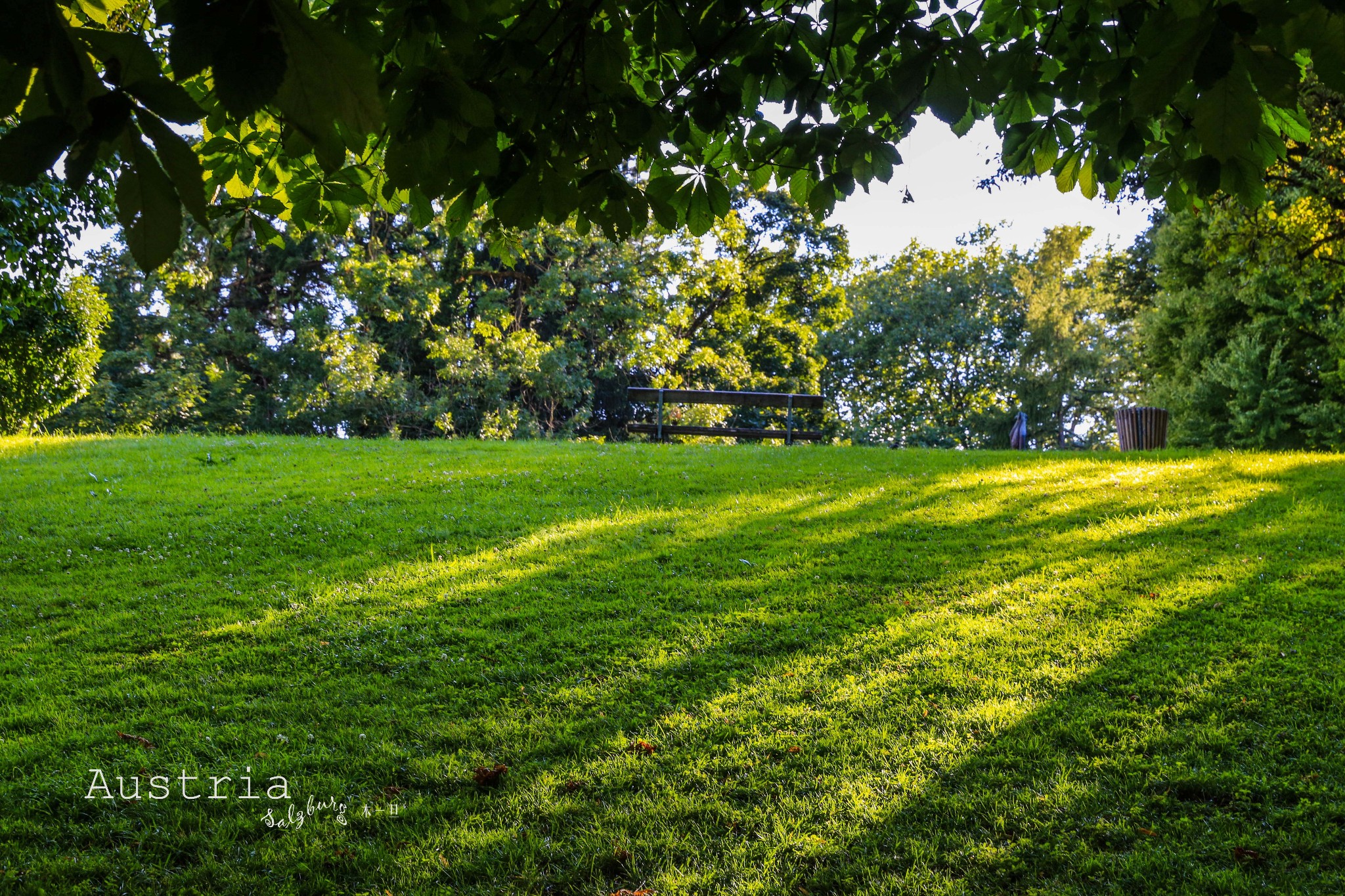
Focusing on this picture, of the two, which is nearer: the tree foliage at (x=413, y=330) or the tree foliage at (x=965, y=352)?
the tree foliage at (x=413, y=330)

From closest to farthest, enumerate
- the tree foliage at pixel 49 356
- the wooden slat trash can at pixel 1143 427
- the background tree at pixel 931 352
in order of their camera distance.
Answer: the tree foliage at pixel 49 356
the wooden slat trash can at pixel 1143 427
the background tree at pixel 931 352

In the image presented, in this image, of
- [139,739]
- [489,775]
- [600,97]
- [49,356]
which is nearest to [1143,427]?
[489,775]

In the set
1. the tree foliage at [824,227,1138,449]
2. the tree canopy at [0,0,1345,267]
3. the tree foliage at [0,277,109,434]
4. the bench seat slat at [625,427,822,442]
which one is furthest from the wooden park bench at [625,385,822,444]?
the tree foliage at [824,227,1138,449]

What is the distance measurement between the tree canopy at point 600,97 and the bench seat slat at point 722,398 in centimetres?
1147

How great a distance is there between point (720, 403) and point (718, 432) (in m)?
0.60

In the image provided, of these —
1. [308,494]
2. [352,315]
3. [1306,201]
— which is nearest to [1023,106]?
[308,494]

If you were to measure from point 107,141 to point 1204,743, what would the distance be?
4.18 meters

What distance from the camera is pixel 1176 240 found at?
17.5 metres

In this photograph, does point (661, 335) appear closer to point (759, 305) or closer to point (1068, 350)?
point (759, 305)

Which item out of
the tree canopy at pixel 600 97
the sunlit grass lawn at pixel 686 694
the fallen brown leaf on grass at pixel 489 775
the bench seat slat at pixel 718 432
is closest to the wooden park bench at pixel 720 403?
the bench seat slat at pixel 718 432

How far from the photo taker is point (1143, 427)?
45.6 ft

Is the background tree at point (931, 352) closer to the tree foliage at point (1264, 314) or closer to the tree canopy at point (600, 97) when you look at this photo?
the tree foliage at point (1264, 314)

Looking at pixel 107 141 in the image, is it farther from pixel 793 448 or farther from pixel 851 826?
pixel 793 448

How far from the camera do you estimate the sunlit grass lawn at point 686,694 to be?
259 cm
